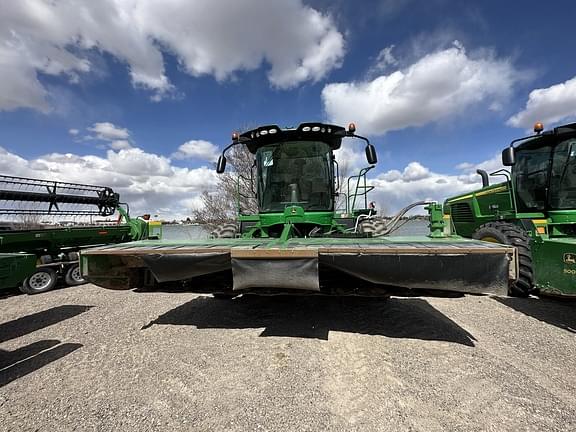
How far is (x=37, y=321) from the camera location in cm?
418

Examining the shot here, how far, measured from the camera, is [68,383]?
95.4 inches

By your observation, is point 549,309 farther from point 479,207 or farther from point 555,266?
point 479,207

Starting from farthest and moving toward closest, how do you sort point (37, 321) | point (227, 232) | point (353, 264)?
point (227, 232), point (37, 321), point (353, 264)

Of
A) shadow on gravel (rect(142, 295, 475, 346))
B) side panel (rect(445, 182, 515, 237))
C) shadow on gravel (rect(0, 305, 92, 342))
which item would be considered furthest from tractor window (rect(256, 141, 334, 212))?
side panel (rect(445, 182, 515, 237))

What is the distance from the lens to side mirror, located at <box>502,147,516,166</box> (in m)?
5.29

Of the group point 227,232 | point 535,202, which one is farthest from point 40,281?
point 535,202

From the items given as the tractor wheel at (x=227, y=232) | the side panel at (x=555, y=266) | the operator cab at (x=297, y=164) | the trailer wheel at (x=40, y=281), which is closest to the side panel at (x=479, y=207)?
the side panel at (x=555, y=266)

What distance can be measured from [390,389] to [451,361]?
30.9 inches

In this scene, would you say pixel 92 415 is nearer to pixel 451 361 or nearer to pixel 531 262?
pixel 451 361

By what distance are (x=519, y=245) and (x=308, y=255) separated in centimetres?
368

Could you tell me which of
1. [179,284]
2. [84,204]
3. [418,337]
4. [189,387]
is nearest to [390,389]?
[418,337]

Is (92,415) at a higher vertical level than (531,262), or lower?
lower

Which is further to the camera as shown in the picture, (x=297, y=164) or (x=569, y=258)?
(x=297, y=164)

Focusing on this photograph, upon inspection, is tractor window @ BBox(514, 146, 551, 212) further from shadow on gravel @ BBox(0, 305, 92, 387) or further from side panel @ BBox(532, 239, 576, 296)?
shadow on gravel @ BBox(0, 305, 92, 387)
